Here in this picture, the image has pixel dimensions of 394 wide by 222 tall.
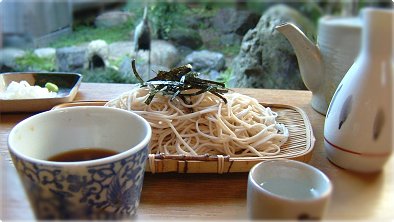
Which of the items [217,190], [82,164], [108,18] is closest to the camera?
[82,164]

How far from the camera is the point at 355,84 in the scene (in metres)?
0.56

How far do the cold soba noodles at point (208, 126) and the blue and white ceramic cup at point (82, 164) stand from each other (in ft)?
0.62

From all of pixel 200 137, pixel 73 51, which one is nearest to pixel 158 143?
pixel 200 137

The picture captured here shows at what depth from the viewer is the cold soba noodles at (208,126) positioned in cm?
73

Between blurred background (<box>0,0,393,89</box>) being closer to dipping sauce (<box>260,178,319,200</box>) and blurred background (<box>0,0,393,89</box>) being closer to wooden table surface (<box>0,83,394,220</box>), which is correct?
wooden table surface (<box>0,83,394,220</box>)

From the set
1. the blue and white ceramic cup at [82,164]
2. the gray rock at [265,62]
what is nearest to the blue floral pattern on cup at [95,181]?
the blue and white ceramic cup at [82,164]

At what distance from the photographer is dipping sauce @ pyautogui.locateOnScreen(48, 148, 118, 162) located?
0.52 meters

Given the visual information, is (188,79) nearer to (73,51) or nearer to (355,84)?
(355,84)

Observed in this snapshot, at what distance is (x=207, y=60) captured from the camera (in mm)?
1599

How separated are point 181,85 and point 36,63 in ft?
3.23

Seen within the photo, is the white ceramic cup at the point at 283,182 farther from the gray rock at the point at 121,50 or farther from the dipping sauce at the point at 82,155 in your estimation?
the gray rock at the point at 121,50

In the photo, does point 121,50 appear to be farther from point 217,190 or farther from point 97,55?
point 217,190

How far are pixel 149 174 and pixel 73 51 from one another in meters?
1.06

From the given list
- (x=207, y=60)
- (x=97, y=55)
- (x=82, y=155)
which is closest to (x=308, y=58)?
(x=82, y=155)
